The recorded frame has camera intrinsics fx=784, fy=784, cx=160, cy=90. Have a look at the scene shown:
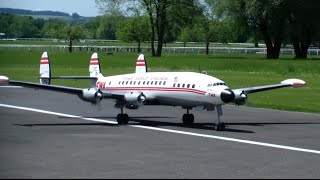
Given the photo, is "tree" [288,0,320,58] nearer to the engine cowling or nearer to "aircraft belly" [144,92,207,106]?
"aircraft belly" [144,92,207,106]

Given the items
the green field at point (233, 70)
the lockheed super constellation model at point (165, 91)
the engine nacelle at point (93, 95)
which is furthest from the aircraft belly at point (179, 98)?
the green field at point (233, 70)

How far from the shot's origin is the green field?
59.8 meters

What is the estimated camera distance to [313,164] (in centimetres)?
2666

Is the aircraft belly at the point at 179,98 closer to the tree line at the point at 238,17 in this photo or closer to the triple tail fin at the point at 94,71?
the triple tail fin at the point at 94,71

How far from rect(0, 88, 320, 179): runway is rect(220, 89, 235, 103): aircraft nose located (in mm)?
1582

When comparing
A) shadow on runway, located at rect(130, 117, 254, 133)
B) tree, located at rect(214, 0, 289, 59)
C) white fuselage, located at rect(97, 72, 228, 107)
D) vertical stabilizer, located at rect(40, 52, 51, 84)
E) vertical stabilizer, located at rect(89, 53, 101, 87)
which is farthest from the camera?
tree, located at rect(214, 0, 289, 59)

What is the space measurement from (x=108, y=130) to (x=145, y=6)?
95230 millimetres

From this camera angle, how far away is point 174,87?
39.5 m

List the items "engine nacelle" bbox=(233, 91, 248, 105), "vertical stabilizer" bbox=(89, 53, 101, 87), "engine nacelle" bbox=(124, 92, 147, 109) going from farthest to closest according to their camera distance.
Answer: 1. "vertical stabilizer" bbox=(89, 53, 101, 87)
2. "engine nacelle" bbox=(124, 92, 147, 109)
3. "engine nacelle" bbox=(233, 91, 248, 105)

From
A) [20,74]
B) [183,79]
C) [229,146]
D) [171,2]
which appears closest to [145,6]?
[171,2]

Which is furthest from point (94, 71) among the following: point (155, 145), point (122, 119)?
point (155, 145)

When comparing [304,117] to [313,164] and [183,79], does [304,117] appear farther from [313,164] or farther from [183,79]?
[313,164]

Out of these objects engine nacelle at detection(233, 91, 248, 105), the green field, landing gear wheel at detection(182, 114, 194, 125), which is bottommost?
the green field

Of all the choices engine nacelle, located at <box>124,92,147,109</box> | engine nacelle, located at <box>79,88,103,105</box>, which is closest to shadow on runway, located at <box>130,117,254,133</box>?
engine nacelle, located at <box>124,92,147,109</box>
